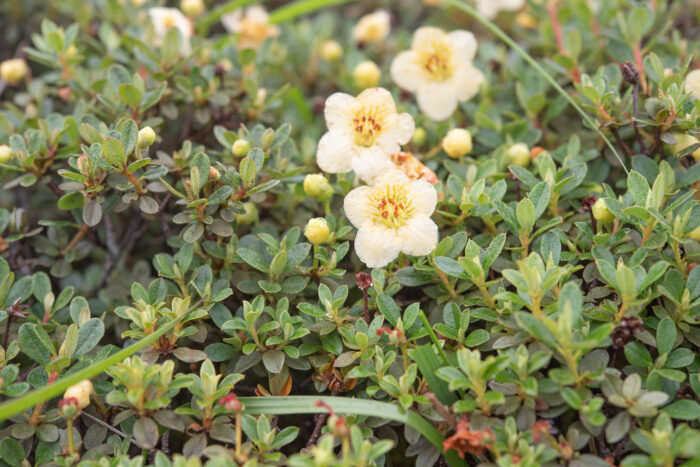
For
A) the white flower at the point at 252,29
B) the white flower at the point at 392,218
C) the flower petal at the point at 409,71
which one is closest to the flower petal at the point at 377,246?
the white flower at the point at 392,218

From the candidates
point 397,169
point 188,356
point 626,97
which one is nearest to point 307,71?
point 397,169

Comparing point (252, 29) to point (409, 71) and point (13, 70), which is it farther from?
point (13, 70)

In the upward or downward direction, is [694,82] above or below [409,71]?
above

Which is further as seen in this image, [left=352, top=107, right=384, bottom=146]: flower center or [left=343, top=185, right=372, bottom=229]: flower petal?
[left=352, top=107, right=384, bottom=146]: flower center

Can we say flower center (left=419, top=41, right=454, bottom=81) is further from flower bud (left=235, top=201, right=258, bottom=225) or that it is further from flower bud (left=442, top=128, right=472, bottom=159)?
flower bud (left=235, top=201, right=258, bottom=225)

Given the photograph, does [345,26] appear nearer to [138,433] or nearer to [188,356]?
[188,356]

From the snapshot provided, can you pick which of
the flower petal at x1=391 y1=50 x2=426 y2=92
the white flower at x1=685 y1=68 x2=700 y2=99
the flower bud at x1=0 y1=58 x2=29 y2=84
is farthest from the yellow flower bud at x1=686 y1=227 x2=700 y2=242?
the flower bud at x1=0 y1=58 x2=29 y2=84

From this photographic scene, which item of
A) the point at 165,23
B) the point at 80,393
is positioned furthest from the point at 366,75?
the point at 80,393
